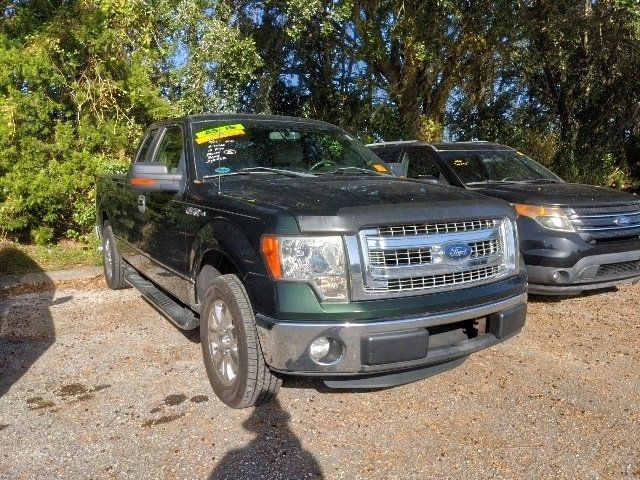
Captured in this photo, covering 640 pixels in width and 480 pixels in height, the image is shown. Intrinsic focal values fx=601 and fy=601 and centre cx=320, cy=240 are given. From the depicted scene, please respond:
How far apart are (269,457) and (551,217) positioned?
3.77m

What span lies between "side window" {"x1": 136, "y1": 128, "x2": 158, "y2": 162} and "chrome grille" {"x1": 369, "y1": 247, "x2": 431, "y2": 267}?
10.6 ft

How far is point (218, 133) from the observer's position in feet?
14.9

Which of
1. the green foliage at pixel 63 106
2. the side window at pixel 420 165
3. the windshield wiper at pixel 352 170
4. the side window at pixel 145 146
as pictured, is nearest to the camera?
the windshield wiper at pixel 352 170

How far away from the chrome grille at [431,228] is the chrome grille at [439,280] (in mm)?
246

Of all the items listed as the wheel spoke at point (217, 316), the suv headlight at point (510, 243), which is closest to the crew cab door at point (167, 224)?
the wheel spoke at point (217, 316)

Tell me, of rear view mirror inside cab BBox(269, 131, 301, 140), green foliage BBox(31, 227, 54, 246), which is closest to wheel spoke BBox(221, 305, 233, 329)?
rear view mirror inside cab BBox(269, 131, 301, 140)

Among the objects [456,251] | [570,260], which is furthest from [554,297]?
[456,251]

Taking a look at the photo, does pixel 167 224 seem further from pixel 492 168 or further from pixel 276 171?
pixel 492 168

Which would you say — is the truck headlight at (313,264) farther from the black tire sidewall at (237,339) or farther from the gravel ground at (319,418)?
the gravel ground at (319,418)

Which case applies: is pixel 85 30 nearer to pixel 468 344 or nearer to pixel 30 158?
pixel 30 158

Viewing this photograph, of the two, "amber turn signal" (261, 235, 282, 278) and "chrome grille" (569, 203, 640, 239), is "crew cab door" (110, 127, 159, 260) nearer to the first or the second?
"amber turn signal" (261, 235, 282, 278)

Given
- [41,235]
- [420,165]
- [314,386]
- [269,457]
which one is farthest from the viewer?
[41,235]

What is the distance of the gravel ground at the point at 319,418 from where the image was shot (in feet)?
9.89

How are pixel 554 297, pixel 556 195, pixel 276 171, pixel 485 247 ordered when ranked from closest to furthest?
pixel 485 247, pixel 276 171, pixel 556 195, pixel 554 297
